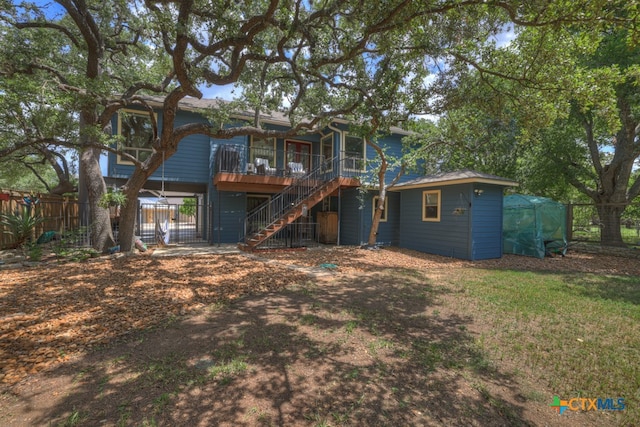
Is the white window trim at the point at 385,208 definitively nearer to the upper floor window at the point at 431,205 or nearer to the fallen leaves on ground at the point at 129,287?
the upper floor window at the point at 431,205

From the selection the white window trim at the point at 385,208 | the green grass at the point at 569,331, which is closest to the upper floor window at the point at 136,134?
the white window trim at the point at 385,208

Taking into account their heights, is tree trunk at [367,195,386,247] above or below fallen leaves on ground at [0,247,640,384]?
above

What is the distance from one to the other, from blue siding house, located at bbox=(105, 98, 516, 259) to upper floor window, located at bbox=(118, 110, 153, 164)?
36 mm

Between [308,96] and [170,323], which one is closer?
[170,323]

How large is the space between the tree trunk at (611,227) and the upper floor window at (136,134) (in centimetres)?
1849

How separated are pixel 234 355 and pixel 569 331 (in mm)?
4381

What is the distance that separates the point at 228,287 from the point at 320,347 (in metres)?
2.98

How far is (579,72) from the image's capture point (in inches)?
277

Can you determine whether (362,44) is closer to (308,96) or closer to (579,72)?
(308,96)

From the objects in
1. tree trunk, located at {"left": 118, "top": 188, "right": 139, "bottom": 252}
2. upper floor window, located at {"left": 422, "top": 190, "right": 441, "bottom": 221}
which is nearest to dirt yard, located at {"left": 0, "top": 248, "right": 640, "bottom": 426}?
tree trunk, located at {"left": 118, "top": 188, "right": 139, "bottom": 252}

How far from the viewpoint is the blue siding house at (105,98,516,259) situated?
10133 millimetres

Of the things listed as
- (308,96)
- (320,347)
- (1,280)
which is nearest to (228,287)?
(320,347)

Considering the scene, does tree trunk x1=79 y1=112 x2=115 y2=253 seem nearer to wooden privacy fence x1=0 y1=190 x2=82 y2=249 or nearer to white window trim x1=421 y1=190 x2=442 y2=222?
wooden privacy fence x1=0 y1=190 x2=82 y2=249

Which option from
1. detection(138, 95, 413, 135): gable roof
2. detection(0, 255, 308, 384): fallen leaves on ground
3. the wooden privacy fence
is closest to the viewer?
detection(0, 255, 308, 384): fallen leaves on ground
